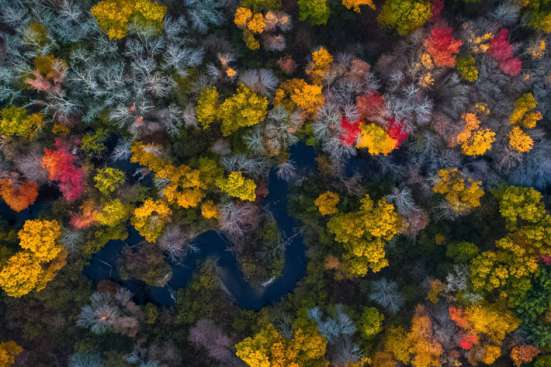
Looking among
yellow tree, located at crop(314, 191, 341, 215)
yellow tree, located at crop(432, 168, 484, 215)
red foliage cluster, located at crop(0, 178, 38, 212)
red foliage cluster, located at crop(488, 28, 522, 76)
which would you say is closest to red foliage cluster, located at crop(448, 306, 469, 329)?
yellow tree, located at crop(432, 168, 484, 215)

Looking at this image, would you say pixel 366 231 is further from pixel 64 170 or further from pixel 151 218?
pixel 64 170

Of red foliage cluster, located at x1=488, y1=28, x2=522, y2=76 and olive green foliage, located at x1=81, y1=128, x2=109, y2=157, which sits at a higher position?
red foliage cluster, located at x1=488, y1=28, x2=522, y2=76

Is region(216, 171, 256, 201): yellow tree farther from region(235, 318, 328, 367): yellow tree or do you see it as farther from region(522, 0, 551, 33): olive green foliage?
region(522, 0, 551, 33): olive green foliage

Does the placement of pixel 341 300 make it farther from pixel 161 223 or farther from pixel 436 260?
pixel 161 223

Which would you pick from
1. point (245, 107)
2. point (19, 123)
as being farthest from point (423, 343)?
point (19, 123)

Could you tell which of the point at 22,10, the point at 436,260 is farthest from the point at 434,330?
the point at 22,10

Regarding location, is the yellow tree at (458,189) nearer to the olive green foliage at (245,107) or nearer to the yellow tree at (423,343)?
the yellow tree at (423,343)
